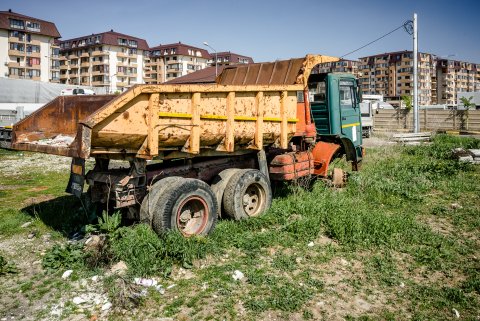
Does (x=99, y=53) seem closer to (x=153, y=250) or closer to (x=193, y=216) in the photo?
(x=193, y=216)

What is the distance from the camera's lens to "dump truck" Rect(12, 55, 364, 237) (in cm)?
508

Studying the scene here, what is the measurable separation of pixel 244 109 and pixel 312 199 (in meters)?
2.63

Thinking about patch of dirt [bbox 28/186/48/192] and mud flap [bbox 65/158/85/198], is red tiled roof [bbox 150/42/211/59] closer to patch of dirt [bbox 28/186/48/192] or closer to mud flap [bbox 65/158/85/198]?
patch of dirt [bbox 28/186/48/192]

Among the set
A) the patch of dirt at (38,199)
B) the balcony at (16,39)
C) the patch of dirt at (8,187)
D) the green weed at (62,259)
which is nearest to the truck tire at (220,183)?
the green weed at (62,259)

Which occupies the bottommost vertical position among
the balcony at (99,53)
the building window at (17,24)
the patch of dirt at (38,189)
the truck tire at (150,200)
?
the patch of dirt at (38,189)

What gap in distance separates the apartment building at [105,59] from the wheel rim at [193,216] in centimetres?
8000

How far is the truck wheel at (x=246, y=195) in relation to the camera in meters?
6.38

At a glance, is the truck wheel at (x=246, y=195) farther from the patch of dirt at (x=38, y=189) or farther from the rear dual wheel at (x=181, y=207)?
the patch of dirt at (x=38, y=189)

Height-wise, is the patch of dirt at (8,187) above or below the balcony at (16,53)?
below

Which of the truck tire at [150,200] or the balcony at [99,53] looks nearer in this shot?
the truck tire at [150,200]

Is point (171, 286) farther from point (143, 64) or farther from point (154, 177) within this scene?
point (143, 64)

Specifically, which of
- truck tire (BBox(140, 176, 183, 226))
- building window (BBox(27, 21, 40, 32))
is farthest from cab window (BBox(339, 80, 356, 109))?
building window (BBox(27, 21, 40, 32))

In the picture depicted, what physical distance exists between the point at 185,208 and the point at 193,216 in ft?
→ 0.71

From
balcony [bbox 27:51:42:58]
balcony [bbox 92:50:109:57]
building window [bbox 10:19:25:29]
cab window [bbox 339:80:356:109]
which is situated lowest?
cab window [bbox 339:80:356:109]
